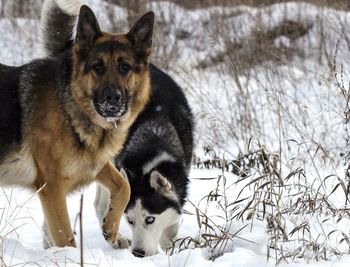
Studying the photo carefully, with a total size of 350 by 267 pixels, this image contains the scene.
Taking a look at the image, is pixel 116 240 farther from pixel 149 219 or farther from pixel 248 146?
pixel 248 146

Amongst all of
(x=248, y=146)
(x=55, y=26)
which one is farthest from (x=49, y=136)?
(x=248, y=146)

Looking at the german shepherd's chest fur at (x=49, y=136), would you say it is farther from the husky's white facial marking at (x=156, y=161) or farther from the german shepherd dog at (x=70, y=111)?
the husky's white facial marking at (x=156, y=161)

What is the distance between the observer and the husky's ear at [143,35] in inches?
163

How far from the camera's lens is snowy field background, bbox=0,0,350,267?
345cm

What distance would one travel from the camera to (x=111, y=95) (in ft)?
12.4

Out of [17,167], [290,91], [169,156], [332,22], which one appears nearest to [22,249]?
[17,167]

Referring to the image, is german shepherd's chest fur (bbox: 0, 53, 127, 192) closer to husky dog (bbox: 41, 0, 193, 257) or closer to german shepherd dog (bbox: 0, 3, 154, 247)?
german shepherd dog (bbox: 0, 3, 154, 247)

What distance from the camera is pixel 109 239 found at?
4246 mm

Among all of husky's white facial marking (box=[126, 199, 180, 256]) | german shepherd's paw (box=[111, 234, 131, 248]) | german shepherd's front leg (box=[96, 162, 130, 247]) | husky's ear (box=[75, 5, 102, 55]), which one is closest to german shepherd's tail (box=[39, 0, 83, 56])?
husky's ear (box=[75, 5, 102, 55])

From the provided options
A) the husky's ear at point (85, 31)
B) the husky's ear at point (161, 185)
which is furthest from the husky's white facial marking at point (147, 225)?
the husky's ear at point (85, 31)

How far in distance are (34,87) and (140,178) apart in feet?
4.41

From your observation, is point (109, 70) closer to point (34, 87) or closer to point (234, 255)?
point (34, 87)

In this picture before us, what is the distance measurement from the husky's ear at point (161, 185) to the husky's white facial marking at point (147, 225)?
128 mm

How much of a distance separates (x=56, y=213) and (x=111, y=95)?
2.72 ft
